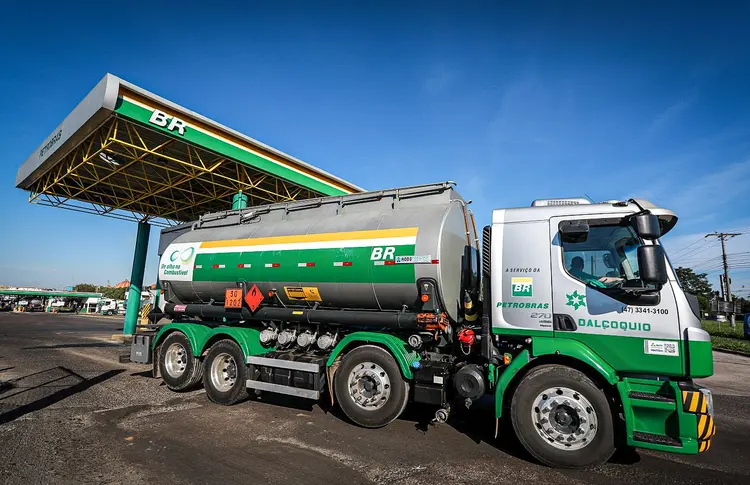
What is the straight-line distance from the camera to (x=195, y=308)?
867cm

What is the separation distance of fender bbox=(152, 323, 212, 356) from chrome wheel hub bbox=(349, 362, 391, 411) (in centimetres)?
361

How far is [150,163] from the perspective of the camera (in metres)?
15.4

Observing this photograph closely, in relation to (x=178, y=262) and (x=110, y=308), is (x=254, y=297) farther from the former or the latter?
(x=110, y=308)

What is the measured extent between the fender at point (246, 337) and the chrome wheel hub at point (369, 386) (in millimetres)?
2256

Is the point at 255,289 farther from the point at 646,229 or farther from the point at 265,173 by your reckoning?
the point at 265,173

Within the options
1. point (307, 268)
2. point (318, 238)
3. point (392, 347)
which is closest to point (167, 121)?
point (318, 238)

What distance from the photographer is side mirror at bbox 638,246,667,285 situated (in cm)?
438

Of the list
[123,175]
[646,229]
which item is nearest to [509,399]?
[646,229]

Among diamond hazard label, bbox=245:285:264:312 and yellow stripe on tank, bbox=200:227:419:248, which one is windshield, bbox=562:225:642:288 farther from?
diamond hazard label, bbox=245:285:264:312

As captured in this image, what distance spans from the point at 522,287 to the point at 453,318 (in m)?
1.31

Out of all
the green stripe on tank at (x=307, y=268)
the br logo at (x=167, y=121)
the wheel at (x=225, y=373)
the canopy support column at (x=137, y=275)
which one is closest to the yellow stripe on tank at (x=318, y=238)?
the green stripe on tank at (x=307, y=268)

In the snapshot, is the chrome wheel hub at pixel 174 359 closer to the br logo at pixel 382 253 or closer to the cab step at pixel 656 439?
the br logo at pixel 382 253

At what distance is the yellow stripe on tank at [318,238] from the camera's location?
634 cm

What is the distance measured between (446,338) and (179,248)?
651 centimetres
